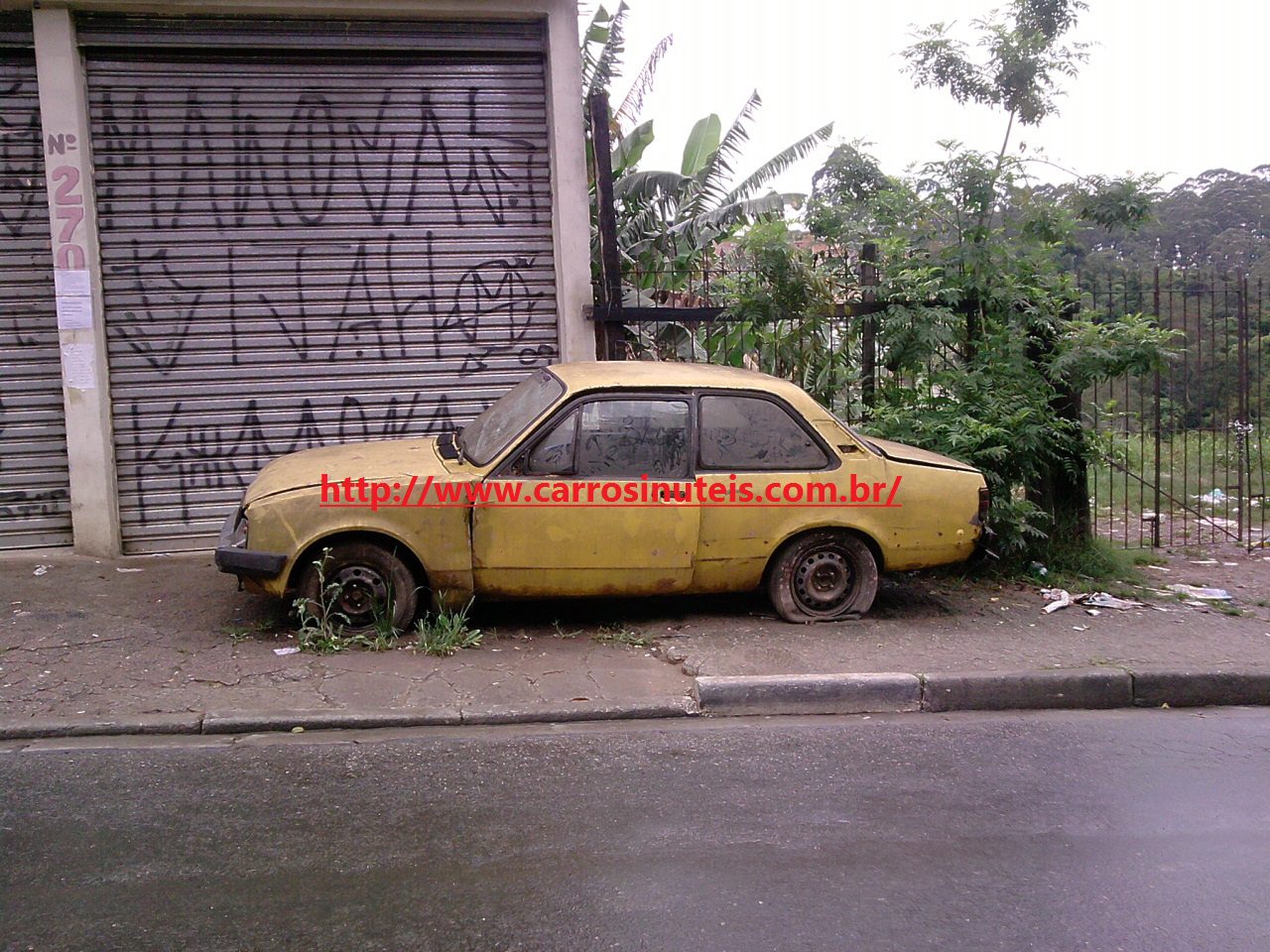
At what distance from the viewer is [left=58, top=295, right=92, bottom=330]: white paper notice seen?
8102mm

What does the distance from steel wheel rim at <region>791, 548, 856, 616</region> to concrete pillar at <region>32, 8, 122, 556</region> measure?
5366 mm

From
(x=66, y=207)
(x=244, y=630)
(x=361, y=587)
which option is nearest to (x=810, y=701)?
(x=361, y=587)

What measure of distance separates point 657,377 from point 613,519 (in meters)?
0.93

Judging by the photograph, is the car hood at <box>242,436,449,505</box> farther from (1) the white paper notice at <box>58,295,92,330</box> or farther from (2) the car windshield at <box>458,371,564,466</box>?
(1) the white paper notice at <box>58,295,92,330</box>

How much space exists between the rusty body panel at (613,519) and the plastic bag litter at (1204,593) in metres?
2.11

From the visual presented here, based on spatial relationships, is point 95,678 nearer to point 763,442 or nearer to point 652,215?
point 763,442

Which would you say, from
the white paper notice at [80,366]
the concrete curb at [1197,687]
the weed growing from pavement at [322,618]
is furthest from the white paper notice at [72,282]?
the concrete curb at [1197,687]

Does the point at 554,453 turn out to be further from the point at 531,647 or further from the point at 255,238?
the point at 255,238

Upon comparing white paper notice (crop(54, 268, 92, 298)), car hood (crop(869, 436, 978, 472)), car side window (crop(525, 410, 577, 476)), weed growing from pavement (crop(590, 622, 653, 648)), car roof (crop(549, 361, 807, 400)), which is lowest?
weed growing from pavement (crop(590, 622, 653, 648))

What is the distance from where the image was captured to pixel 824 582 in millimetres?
6527

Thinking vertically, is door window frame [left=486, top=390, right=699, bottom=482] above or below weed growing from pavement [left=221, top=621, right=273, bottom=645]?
above

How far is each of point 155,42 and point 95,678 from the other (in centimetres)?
534

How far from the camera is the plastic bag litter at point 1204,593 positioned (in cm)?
741

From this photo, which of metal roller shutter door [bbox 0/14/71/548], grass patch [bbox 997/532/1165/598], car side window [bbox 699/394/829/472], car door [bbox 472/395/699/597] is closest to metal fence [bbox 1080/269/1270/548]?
grass patch [bbox 997/532/1165/598]
